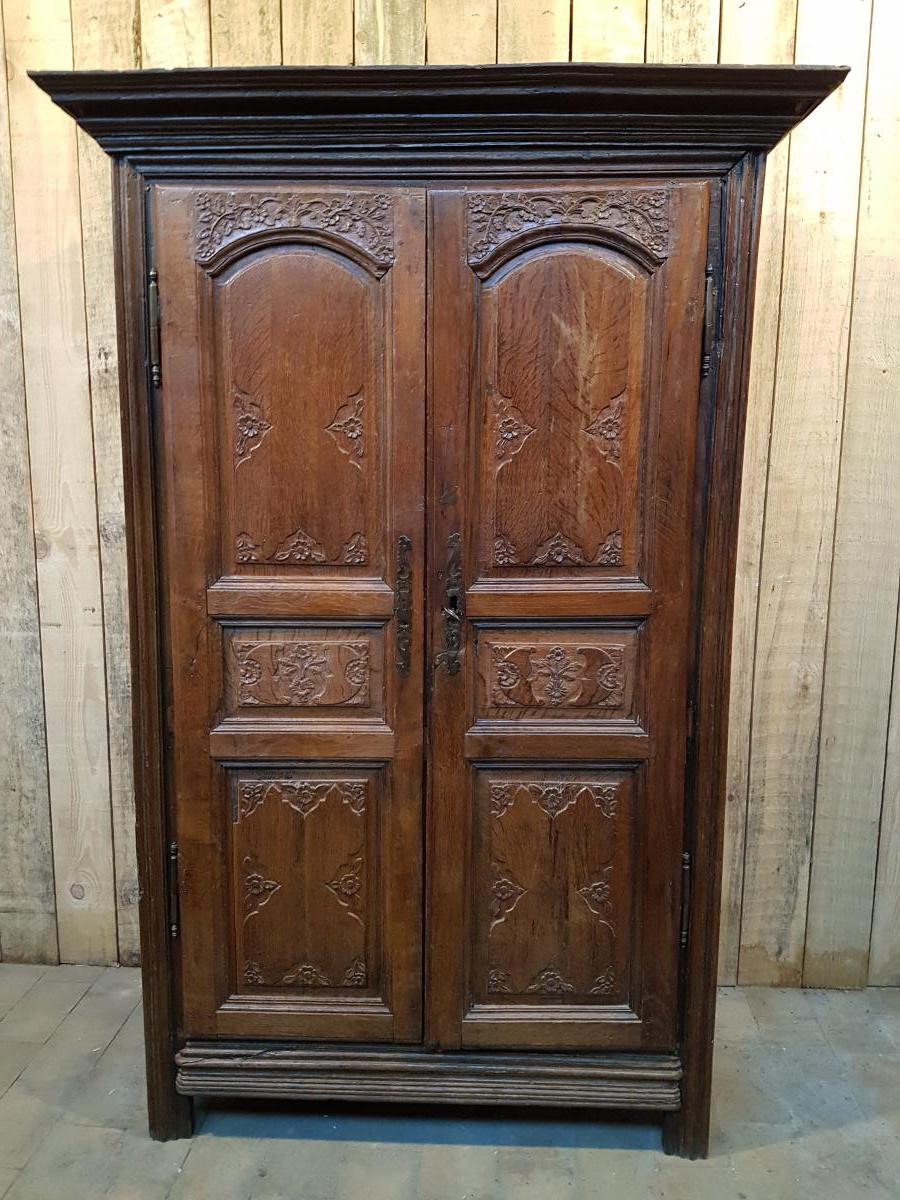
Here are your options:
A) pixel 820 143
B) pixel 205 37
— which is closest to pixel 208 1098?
pixel 205 37

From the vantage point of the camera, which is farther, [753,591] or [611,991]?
[753,591]

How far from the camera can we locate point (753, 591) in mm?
2416

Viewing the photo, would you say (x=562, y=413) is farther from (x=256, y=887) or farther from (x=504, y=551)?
(x=256, y=887)

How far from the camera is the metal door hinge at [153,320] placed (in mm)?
1746

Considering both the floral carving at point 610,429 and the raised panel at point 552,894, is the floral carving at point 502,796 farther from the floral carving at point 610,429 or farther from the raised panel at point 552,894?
the floral carving at point 610,429

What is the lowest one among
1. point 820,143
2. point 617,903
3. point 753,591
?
point 617,903

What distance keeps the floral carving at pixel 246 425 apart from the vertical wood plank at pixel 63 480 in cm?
82

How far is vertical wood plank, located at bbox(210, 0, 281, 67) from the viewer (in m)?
2.25

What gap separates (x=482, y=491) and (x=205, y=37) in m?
1.36

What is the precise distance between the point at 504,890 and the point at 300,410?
0.99 meters

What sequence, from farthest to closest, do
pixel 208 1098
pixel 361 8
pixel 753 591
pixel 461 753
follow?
1. pixel 753 591
2. pixel 361 8
3. pixel 208 1098
4. pixel 461 753

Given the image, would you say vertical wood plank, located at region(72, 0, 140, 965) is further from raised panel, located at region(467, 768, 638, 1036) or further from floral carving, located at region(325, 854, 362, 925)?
raised panel, located at region(467, 768, 638, 1036)

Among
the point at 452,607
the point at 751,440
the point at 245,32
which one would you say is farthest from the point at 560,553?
the point at 245,32

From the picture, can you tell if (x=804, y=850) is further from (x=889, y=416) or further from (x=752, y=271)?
(x=752, y=271)
